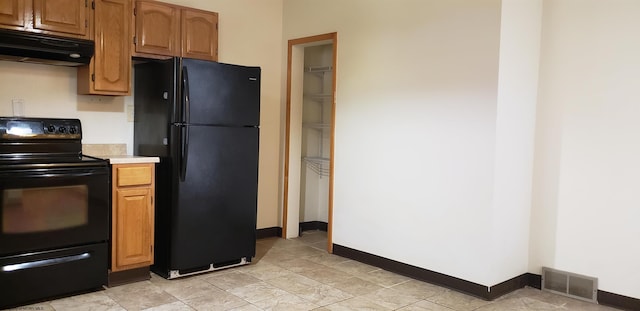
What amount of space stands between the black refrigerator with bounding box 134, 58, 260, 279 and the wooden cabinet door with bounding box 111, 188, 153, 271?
14 cm

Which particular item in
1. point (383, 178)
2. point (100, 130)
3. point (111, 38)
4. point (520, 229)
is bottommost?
point (520, 229)

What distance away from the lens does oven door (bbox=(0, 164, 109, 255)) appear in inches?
114

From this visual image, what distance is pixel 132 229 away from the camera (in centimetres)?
349

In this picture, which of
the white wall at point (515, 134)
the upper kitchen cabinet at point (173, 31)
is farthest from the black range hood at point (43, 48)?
the white wall at point (515, 134)

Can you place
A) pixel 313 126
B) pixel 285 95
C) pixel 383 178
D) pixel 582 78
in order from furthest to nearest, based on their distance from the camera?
pixel 313 126 < pixel 285 95 < pixel 383 178 < pixel 582 78

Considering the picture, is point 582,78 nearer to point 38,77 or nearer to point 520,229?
point 520,229

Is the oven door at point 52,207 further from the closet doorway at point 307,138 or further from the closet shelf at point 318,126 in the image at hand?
the closet shelf at point 318,126

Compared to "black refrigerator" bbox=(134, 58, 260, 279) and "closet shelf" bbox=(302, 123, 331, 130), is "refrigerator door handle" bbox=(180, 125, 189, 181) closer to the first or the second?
"black refrigerator" bbox=(134, 58, 260, 279)

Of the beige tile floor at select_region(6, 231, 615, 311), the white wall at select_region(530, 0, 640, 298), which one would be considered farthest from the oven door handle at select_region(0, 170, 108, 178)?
the white wall at select_region(530, 0, 640, 298)

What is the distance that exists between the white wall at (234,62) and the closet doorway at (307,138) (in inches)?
6.3

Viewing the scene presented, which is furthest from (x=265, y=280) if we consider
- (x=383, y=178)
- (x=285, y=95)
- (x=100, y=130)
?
(x=285, y=95)

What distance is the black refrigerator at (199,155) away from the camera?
3.58 meters

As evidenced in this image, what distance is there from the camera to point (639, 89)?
3.25 m

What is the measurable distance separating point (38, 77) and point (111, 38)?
615 millimetres
